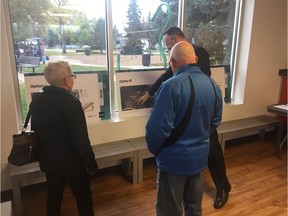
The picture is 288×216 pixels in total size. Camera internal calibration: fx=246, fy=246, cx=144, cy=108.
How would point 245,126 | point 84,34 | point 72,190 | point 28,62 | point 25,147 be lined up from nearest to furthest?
point 25,147
point 72,190
point 28,62
point 84,34
point 245,126

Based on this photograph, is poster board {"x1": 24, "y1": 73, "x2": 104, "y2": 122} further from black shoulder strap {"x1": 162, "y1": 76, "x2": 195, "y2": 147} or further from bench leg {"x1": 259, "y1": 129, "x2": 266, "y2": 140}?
bench leg {"x1": 259, "y1": 129, "x2": 266, "y2": 140}

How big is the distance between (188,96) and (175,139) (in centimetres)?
27

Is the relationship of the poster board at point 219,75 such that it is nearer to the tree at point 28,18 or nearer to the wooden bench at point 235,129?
the wooden bench at point 235,129

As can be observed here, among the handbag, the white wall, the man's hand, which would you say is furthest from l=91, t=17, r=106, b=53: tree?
the handbag

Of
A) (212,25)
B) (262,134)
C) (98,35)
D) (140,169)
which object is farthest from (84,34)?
(262,134)

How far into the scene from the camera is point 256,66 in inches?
144

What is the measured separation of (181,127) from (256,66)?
276 centimetres

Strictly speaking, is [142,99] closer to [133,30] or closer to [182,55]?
[133,30]

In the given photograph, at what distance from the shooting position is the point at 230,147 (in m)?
3.75

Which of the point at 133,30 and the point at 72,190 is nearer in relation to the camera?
the point at 72,190

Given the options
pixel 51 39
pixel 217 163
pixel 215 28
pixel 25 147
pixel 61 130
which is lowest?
pixel 217 163

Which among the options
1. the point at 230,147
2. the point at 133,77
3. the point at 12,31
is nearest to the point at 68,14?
the point at 12,31

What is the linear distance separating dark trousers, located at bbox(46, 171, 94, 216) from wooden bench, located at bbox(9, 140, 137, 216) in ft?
1.61

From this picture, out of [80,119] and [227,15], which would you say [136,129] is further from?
[227,15]
